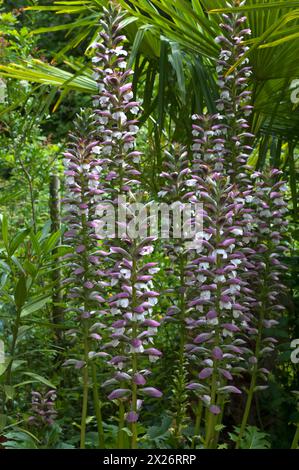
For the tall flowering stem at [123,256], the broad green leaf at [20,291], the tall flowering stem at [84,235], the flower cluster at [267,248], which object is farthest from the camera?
the flower cluster at [267,248]

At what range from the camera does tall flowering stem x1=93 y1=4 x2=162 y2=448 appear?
7.16 feet

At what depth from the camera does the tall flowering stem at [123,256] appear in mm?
2184

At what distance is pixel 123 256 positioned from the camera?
225cm

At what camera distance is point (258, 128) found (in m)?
3.50

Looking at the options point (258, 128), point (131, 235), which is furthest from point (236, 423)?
point (131, 235)

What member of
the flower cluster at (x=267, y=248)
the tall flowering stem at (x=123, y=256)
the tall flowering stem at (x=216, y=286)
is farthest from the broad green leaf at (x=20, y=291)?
the flower cluster at (x=267, y=248)

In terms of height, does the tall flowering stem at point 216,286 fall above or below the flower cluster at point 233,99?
below

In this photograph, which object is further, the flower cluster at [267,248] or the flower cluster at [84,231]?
the flower cluster at [267,248]

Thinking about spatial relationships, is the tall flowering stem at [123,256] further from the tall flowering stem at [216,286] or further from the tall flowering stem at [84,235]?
the tall flowering stem at [216,286]

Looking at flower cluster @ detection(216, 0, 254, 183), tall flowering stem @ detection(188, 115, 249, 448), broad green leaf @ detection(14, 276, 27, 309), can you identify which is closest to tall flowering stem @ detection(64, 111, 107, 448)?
broad green leaf @ detection(14, 276, 27, 309)

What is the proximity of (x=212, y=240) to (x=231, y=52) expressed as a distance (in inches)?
30.2

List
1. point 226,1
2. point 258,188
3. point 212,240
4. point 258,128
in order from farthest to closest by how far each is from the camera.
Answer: point 258,128, point 226,1, point 258,188, point 212,240

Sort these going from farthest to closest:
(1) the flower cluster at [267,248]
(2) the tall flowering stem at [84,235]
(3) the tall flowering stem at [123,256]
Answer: (1) the flower cluster at [267,248] < (2) the tall flowering stem at [84,235] < (3) the tall flowering stem at [123,256]
